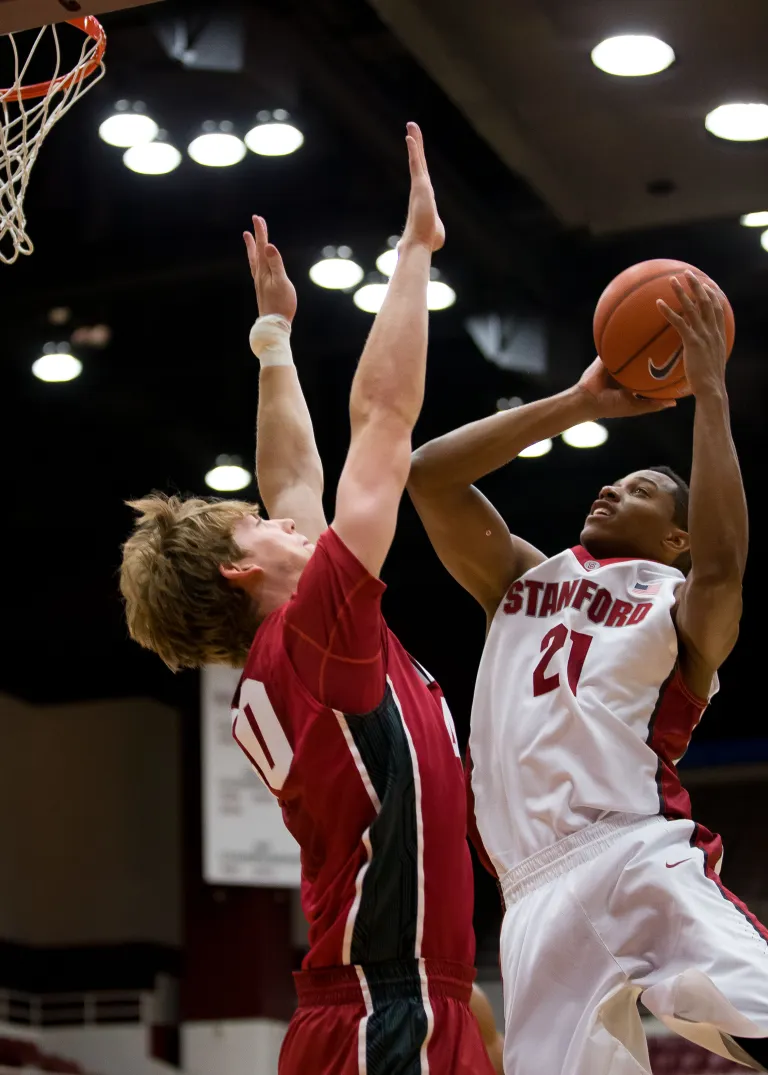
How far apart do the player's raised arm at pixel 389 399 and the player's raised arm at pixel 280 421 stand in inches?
33.3

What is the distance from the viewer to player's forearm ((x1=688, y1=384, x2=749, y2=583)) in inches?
149

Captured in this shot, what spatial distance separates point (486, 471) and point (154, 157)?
13.6 feet

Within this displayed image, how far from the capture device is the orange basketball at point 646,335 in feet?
13.1

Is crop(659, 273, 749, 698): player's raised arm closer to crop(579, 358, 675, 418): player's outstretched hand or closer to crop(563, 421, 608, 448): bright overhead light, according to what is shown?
crop(579, 358, 675, 418): player's outstretched hand

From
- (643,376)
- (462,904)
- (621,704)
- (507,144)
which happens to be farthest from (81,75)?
(507,144)

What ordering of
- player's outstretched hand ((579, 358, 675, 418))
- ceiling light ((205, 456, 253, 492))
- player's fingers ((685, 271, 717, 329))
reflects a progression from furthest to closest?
1. ceiling light ((205, 456, 253, 492))
2. player's outstretched hand ((579, 358, 675, 418))
3. player's fingers ((685, 271, 717, 329))

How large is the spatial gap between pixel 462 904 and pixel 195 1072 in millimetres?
13598

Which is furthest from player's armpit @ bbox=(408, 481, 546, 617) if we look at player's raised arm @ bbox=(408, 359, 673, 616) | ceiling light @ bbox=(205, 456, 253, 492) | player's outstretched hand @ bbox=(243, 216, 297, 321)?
ceiling light @ bbox=(205, 456, 253, 492)

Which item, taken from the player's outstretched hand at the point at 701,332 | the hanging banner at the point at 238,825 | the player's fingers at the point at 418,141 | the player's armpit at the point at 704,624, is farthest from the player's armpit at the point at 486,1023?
the hanging banner at the point at 238,825

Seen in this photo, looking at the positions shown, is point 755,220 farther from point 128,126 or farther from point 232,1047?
point 232,1047

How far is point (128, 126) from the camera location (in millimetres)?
7488

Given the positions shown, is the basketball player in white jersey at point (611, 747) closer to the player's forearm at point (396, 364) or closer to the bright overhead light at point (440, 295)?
the player's forearm at point (396, 364)

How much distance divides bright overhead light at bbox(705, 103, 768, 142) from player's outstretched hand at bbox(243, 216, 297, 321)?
366 cm

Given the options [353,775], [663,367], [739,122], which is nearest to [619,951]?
[353,775]
